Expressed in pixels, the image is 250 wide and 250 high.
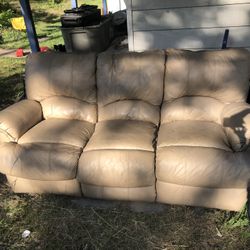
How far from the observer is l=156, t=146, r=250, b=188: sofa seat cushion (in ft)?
6.63

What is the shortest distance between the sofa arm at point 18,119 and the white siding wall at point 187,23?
1.46 metres

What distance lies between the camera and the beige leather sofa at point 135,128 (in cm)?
212

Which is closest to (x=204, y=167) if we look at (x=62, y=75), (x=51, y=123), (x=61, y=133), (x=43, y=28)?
(x=61, y=133)

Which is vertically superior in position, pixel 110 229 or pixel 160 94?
pixel 160 94

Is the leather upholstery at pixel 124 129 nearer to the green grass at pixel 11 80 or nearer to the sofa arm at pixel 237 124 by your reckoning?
the sofa arm at pixel 237 124

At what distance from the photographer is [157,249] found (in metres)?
2.01

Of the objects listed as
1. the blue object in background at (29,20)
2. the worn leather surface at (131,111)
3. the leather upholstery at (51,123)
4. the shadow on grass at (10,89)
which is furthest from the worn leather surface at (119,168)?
the shadow on grass at (10,89)

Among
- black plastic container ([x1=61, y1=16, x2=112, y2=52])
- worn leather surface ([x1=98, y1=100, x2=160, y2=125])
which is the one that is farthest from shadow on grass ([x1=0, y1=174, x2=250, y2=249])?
black plastic container ([x1=61, y1=16, x2=112, y2=52])

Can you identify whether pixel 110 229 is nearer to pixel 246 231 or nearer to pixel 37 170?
pixel 37 170

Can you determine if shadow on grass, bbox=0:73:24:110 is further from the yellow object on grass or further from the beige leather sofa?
the yellow object on grass

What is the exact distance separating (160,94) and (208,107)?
423mm

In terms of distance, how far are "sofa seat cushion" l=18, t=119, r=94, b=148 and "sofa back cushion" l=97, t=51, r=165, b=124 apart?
24 cm

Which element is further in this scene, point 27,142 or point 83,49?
point 83,49

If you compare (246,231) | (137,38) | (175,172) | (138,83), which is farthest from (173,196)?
(137,38)
